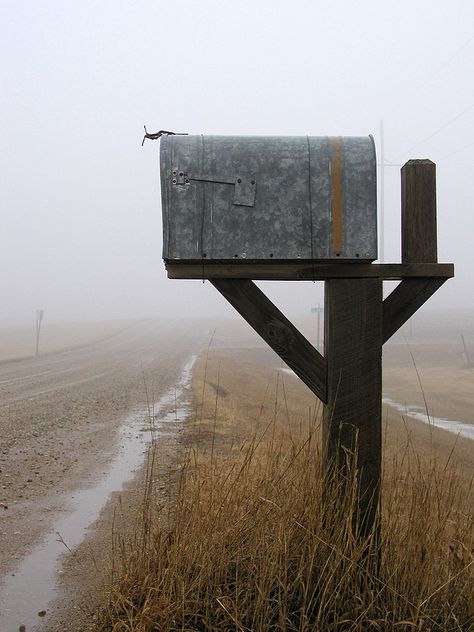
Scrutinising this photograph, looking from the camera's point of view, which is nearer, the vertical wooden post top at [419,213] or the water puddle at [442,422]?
the vertical wooden post top at [419,213]

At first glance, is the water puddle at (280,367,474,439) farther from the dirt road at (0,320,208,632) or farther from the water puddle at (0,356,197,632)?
the water puddle at (0,356,197,632)

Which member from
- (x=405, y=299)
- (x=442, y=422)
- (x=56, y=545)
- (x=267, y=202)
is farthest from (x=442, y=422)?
(x=267, y=202)

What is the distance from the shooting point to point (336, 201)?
2.98 metres

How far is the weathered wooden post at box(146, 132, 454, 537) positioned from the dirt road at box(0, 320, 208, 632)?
41.1 inches

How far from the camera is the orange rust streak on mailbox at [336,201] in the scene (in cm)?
296

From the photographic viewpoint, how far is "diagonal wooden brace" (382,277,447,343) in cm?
302

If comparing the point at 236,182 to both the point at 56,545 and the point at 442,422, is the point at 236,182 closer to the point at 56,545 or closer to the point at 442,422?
the point at 56,545

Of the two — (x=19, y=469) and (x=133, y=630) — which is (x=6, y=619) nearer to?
(x=133, y=630)

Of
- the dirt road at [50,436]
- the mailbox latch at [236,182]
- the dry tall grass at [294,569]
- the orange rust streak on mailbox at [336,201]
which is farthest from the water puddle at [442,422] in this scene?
the mailbox latch at [236,182]

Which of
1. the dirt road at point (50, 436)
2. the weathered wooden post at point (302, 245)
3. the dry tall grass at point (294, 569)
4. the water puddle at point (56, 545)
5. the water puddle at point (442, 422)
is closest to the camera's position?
the dry tall grass at point (294, 569)

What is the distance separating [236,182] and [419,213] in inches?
36.7

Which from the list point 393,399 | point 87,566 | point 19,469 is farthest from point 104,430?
point 393,399

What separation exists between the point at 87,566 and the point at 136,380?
725 inches

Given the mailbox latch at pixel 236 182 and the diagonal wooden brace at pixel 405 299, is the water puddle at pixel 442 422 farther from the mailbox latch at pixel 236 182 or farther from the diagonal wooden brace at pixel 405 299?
the mailbox latch at pixel 236 182
